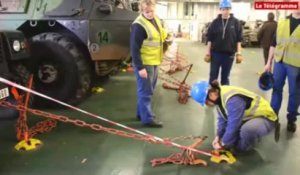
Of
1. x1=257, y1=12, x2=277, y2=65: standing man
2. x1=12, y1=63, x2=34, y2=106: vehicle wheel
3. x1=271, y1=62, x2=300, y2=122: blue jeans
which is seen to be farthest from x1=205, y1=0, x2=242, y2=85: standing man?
x1=257, y1=12, x2=277, y2=65: standing man

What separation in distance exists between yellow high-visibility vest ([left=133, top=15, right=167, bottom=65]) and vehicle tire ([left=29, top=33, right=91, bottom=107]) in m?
1.20

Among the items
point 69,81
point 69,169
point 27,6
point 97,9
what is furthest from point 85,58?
point 69,169

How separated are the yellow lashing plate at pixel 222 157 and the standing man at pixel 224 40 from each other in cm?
176

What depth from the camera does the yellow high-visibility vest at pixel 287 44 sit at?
384cm

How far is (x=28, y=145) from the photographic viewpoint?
11.8 ft

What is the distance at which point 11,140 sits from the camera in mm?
3789

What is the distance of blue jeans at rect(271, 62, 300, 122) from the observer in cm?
393

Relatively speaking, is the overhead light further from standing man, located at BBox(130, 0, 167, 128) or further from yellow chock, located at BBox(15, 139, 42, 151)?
standing man, located at BBox(130, 0, 167, 128)

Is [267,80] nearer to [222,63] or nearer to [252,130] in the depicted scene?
[222,63]

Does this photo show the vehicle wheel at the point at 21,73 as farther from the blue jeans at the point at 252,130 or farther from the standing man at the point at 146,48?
the blue jeans at the point at 252,130

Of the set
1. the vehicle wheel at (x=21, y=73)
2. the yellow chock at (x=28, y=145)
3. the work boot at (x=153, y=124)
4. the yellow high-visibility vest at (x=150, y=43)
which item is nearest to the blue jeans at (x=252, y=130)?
the work boot at (x=153, y=124)

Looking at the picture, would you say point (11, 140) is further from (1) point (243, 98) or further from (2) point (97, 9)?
(1) point (243, 98)

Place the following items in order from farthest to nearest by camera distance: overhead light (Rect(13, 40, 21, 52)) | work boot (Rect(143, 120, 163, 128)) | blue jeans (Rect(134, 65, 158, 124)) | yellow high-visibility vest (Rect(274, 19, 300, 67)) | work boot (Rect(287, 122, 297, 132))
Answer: work boot (Rect(143, 120, 163, 128)) → work boot (Rect(287, 122, 297, 132)) → blue jeans (Rect(134, 65, 158, 124)) → yellow high-visibility vest (Rect(274, 19, 300, 67)) → overhead light (Rect(13, 40, 21, 52))

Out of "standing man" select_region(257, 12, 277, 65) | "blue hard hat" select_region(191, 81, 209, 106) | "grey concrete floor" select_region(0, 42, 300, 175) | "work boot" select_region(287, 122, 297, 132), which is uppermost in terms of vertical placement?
"standing man" select_region(257, 12, 277, 65)
